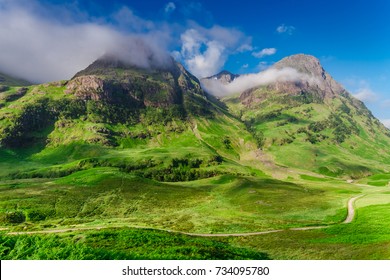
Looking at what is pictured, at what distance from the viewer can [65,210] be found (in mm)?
121562

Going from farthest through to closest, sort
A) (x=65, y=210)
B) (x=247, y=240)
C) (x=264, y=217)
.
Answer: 1. (x=65, y=210)
2. (x=264, y=217)
3. (x=247, y=240)

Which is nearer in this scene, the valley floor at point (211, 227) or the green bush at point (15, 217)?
the valley floor at point (211, 227)

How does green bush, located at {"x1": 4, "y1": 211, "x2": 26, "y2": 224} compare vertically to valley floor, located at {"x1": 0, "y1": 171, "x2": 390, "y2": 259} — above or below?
below

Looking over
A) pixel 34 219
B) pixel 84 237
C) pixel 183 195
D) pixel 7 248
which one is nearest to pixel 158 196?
pixel 183 195

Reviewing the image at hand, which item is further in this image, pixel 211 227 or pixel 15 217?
pixel 15 217

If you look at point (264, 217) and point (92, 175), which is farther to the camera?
point (92, 175)

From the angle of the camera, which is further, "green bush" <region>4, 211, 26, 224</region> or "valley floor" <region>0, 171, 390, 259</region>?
"green bush" <region>4, 211, 26, 224</region>

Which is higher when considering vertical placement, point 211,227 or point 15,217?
point 211,227

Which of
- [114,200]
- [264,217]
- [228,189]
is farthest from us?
[228,189]

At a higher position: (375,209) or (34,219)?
(375,209)

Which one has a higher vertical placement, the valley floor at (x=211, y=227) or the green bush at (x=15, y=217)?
the valley floor at (x=211, y=227)
